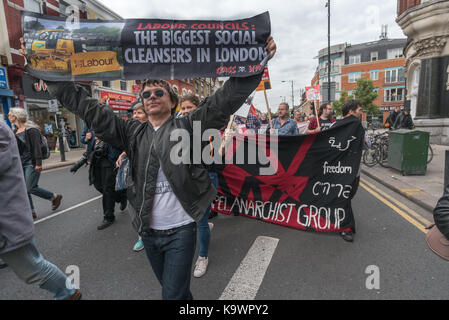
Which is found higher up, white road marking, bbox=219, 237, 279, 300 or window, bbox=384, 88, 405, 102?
window, bbox=384, 88, 405, 102

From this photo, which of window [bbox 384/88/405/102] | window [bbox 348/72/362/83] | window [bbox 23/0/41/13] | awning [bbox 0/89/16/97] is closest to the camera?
awning [bbox 0/89/16/97]

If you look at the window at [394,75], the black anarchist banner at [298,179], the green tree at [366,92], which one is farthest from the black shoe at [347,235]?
the window at [394,75]

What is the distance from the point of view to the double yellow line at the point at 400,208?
4215 mm

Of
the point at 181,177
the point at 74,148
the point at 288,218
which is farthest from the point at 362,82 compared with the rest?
the point at 181,177

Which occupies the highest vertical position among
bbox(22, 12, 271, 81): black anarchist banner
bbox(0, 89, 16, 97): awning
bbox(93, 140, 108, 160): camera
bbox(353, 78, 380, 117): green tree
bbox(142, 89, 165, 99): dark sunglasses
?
bbox(353, 78, 380, 117): green tree

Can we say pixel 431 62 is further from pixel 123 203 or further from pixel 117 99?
pixel 117 99

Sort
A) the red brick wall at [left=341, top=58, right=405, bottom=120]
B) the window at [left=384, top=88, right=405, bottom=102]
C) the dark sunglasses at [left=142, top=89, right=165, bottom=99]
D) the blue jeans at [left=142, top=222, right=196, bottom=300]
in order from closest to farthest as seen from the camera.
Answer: the blue jeans at [left=142, top=222, right=196, bottom=300] → the dark sunglasses at [left=142, top=89, right=165, bottom=99] → the window at [left=384, top=88, right=405, bottom=102] → the red brick wall at [left=341, top=58, right=405, bottom=120]

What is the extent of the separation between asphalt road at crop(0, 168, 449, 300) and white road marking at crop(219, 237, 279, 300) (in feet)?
0.12

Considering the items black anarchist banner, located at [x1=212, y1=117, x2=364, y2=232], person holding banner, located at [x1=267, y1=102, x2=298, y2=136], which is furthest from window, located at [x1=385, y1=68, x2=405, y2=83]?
black anarchist banner, located at [x1=212, y1=117, x2=364, y2=232]

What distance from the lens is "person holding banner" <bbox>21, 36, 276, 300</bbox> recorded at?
1.75 meters

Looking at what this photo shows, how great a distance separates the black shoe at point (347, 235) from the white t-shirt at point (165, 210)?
284 centimetres

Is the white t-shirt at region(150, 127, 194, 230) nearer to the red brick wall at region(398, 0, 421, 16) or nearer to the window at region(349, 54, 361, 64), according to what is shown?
the red brick wall at region(398, 0, 421, 16)
